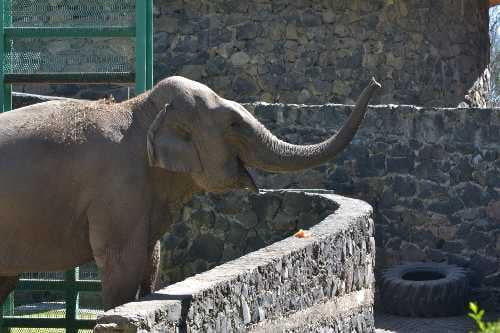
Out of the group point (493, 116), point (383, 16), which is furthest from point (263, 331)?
point (383, 16)

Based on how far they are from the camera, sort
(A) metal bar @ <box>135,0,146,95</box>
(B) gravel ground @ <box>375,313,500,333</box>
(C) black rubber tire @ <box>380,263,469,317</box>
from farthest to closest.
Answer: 1. (C) black rubber tire @ <box>380,263,469,317</box>
2. (B) gravel ground @ <box>375,313,500,333</box>
3. (A) metal bar @ <box>135,0,146,95</box>

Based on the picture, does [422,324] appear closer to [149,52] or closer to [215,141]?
[149,52]

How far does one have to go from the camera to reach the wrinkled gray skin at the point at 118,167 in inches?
296

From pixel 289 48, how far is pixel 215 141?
9.64 m

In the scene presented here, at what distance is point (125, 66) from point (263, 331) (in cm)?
342

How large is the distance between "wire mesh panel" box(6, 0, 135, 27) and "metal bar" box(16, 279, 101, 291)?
84.3 inches

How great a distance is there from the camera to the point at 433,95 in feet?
61.4

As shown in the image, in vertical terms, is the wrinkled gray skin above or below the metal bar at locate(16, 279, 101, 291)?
above

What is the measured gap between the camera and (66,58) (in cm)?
1014

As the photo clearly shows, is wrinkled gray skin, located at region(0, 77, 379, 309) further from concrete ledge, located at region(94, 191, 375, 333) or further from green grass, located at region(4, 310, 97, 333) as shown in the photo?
green grass, located at region(4, 310, 97, 333)

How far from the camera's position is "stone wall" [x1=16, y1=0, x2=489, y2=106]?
17.0 metres

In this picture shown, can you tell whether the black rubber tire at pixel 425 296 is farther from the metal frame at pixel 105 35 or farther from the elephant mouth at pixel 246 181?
the elephant mouth at pixel 246 181

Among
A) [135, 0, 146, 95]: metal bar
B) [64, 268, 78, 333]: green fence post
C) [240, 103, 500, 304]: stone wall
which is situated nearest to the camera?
[135, 0, 146, 95]: metal bar

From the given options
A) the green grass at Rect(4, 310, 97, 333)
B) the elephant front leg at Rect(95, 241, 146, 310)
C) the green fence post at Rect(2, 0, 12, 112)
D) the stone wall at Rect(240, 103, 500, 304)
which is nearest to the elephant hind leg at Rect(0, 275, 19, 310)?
the elephant front leg at Rect(95, 241, 146, 310)
